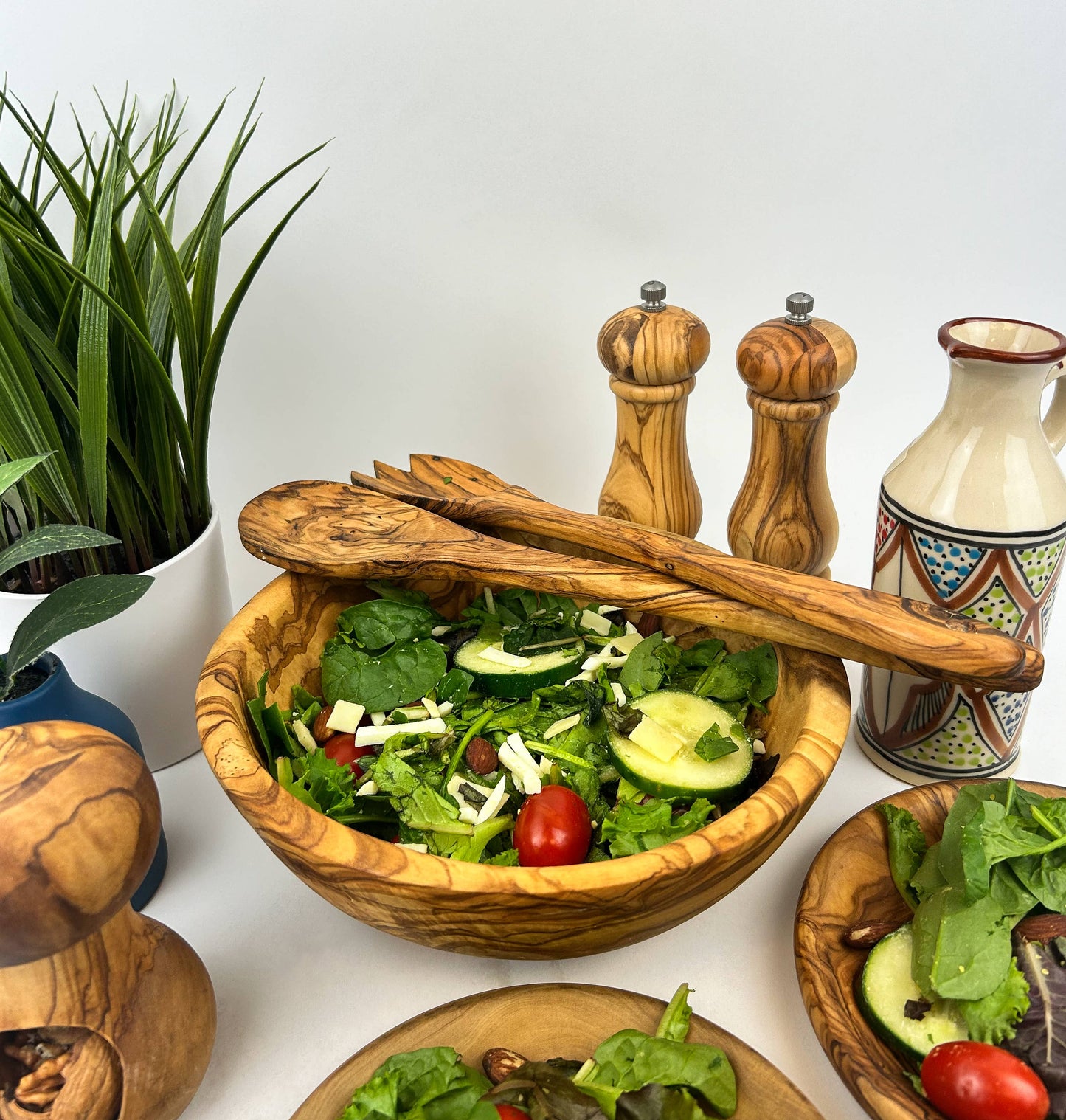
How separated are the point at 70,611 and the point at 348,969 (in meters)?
0.48

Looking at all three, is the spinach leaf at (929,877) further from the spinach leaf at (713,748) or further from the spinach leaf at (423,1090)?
the spinach leaf at (423,1090)

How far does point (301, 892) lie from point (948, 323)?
3.26 ft

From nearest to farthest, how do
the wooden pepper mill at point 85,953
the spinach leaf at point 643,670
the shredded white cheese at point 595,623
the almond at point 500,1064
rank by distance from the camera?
the wooden pepper mill at point 85,953, the almond at point 500,1064, the spinach leaf at point 643,670, the shredded white cheese at point 595,623

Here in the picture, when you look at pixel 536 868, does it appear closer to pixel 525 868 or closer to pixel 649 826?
pixel 525 868

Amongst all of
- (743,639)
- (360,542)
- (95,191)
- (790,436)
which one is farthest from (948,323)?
(95,191)

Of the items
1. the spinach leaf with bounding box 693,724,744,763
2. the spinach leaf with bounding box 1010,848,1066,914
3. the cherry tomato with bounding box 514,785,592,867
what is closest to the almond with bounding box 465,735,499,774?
the cherry tomato with bounding box 514,785,592,867

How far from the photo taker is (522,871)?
84 centimetres

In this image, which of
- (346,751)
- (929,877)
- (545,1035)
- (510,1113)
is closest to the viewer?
(510,1113)

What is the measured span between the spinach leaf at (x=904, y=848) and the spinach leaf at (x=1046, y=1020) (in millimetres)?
146

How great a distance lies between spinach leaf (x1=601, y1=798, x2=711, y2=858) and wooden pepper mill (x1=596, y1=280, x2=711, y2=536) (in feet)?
1.67

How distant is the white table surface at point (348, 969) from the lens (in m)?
1.00

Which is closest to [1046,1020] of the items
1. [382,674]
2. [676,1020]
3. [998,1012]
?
[998,1012]

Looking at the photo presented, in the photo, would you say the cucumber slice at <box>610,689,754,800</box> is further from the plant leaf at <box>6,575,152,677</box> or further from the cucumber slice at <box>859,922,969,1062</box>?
the plant leaf at <box>6,575,152,677</box>

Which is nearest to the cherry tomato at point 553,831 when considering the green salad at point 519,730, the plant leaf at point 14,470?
the green salad at point 519,730
